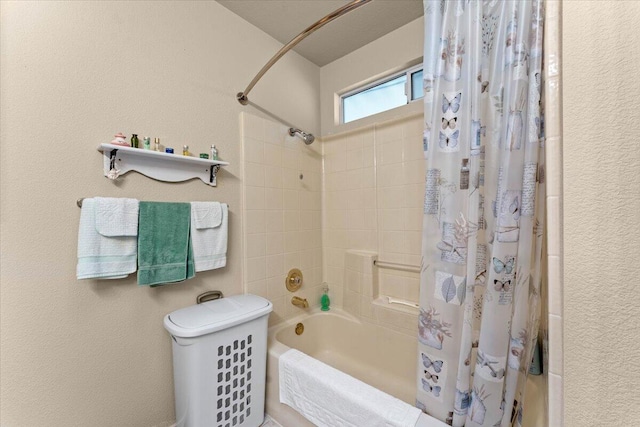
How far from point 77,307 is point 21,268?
0.24m

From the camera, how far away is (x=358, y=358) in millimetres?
1826

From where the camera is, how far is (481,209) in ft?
3.37

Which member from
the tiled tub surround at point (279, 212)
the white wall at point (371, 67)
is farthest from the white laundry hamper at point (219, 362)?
the white wall at point (371, 67)

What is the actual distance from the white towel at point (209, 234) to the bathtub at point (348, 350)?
1.92ft

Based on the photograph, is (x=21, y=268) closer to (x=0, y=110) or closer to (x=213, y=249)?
(x=0, y=110)

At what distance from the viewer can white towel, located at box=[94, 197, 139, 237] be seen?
3.40ft

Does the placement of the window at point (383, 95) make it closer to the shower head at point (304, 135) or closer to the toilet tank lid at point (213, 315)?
the shower head at point (304, 135)

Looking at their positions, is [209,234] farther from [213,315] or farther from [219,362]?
[219,362]

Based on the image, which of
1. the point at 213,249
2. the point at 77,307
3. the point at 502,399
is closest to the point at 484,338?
the point at 502,399

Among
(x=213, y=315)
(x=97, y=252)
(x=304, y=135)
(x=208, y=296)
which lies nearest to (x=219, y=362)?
(x=213, y=315)

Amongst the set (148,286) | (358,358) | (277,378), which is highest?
(148,286)

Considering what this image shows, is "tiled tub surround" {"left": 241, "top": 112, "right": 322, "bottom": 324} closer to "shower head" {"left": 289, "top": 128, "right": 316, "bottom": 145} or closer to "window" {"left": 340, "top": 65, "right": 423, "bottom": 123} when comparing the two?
"shower head" {"left": 289, "top": 128, "right": 316, "bottom": 145}

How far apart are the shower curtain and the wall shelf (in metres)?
1.14

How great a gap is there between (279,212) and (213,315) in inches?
32.4
